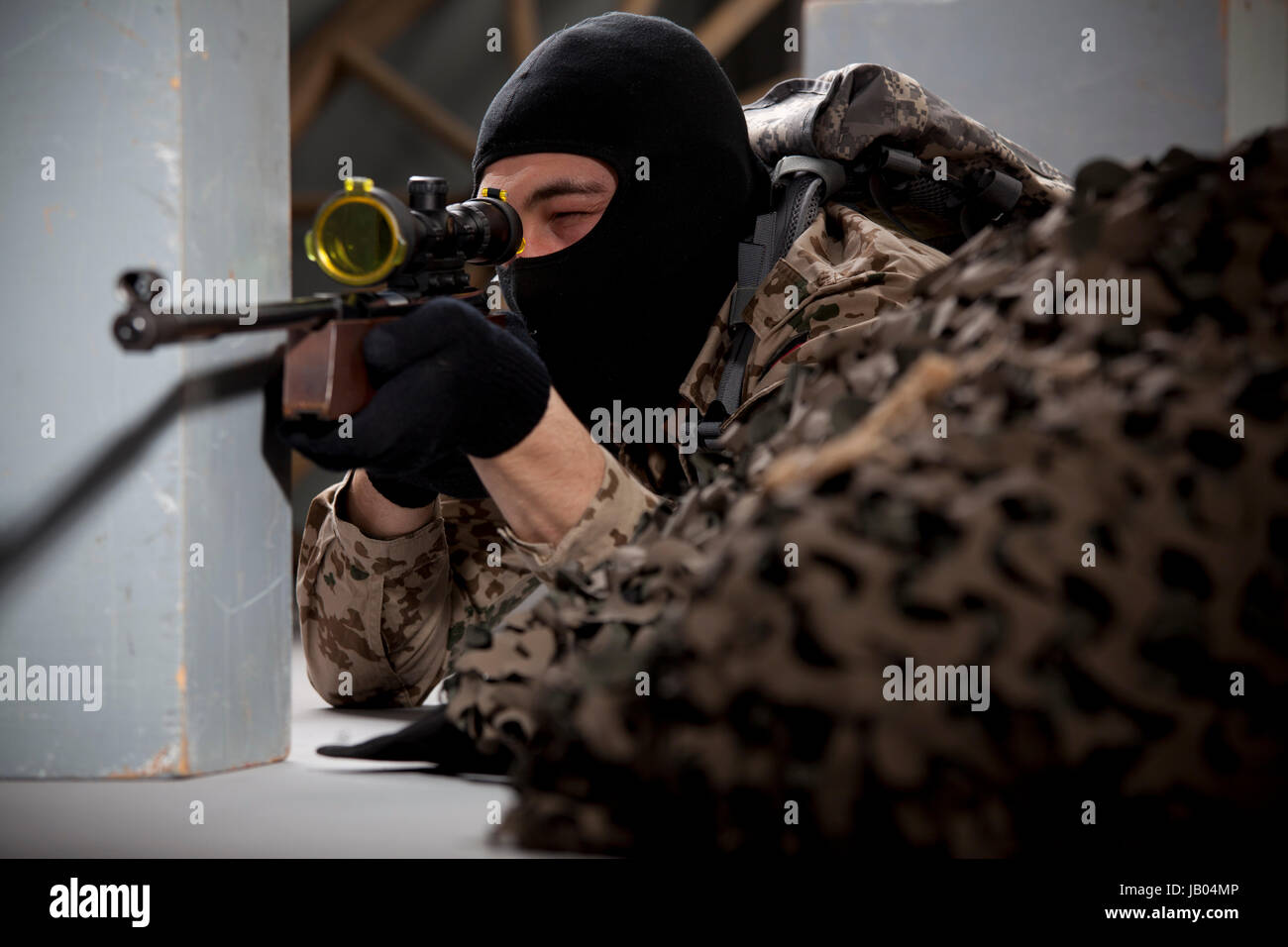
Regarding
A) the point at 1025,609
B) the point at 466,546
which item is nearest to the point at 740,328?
the point at 466,546

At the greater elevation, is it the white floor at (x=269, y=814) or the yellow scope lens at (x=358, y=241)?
the yellow scope lens at (x=358, y=241)

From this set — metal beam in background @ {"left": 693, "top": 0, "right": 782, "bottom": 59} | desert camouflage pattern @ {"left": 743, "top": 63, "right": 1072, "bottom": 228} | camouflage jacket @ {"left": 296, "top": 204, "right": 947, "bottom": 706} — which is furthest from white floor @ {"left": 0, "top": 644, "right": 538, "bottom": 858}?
metal beam in background @ {"left": 693, "top": 0, "right": 782, "bottom": 59}

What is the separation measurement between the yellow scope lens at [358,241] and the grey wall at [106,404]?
0.09 meters

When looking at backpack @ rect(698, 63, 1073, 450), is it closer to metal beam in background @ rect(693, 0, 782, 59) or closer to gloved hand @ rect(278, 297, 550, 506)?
gloved hand @ rect(278, 297, 550, 506)

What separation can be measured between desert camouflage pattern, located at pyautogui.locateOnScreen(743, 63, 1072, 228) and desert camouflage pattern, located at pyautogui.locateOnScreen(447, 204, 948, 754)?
3.6 inches

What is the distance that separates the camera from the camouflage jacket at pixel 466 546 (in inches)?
56.3

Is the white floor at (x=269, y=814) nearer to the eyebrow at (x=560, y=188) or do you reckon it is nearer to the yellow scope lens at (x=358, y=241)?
the yellow scope lens at (x=358, y=241)

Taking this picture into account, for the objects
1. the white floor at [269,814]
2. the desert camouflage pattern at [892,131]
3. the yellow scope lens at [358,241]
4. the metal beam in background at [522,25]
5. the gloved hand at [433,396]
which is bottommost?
the white floor at [269,814]

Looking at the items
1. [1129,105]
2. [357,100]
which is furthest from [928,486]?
[357,100]

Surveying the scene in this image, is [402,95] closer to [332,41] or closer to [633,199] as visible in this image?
[332,41]

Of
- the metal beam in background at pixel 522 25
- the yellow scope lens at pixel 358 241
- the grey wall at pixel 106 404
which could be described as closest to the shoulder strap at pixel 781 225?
the yellow scope lens at pixel 358 241

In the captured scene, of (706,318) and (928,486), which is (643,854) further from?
(706,318)

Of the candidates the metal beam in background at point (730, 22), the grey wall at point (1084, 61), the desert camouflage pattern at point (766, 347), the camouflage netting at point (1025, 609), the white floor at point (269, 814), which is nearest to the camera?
the camouflage netting at point (1025, 609)

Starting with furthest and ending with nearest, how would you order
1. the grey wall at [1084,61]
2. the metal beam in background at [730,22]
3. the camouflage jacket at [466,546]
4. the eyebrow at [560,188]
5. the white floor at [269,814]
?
the metal beam in background at [730,22]
the grey wall at [1084,61]
the eyebrow at [560,188]
the camouflage jacket at [466,546]
the white floor at [269,814]
